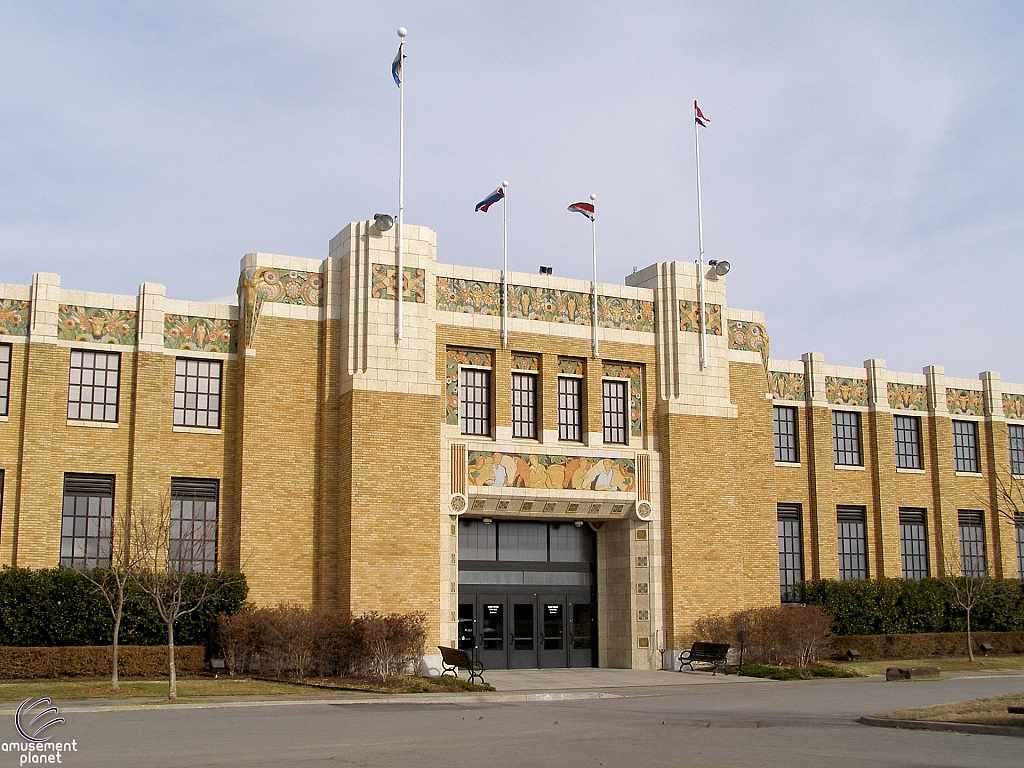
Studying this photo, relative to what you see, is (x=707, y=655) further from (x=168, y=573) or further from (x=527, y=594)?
(x=168, y=573)

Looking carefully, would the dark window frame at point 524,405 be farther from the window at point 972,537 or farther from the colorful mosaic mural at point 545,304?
the window at point 972,537

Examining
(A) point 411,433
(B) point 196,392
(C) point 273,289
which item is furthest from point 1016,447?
(B) point 196,392

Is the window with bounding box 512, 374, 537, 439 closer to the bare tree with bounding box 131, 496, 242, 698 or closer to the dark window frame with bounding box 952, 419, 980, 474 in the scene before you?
the bare tree with bounding box 131, 496, 242, 698

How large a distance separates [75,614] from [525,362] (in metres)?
14.4

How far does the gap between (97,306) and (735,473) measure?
19.6 metres

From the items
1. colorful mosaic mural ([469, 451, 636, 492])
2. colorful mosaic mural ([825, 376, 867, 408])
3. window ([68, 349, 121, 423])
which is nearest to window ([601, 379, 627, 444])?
colorful mosaic mural ([469, 451, 636, 492])

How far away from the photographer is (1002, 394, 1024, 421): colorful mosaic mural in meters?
45.8

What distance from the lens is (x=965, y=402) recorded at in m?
44.9

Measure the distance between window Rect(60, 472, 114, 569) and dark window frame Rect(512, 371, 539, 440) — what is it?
11625mm

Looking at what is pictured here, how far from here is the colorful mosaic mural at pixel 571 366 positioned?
116ft

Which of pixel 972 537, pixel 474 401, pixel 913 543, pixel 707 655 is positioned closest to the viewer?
pixel 707 655

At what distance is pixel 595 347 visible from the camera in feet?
116

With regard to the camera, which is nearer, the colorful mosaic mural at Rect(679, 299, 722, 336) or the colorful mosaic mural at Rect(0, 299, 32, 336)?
the colorful mosaic mural at Rect(0, 299, 32, 336)

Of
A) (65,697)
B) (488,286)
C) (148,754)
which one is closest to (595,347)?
(488,286)
